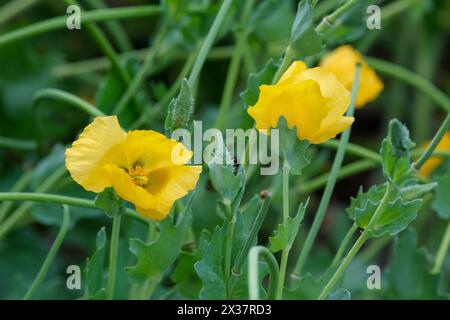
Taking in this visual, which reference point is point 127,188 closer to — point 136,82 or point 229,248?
point 229,248

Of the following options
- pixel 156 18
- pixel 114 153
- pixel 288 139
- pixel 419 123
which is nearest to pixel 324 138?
pixel 288 139

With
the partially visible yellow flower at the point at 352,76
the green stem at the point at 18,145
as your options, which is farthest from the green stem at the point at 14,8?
the partially visible yellow flower at the point at 352,76

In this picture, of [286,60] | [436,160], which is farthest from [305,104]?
[436,160]

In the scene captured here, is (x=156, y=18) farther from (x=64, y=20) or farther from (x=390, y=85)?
(x=64, y=20)

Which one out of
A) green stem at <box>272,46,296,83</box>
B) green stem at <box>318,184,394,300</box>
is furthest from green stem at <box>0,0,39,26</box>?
green stem at <box>318,184,394,300</box>

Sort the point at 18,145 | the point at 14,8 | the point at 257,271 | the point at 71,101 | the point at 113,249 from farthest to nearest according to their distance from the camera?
the point at 14,8, the point at 18,145, the point at 71,101, the point at 113,249, the point at 257,271

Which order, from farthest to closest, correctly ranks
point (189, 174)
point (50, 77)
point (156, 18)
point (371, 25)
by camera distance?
point (156, 18) → point (50, 77) → point (371, 25) → point (189, 174)

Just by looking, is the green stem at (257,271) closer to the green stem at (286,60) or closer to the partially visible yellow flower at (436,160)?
the green stem at (286,60)
